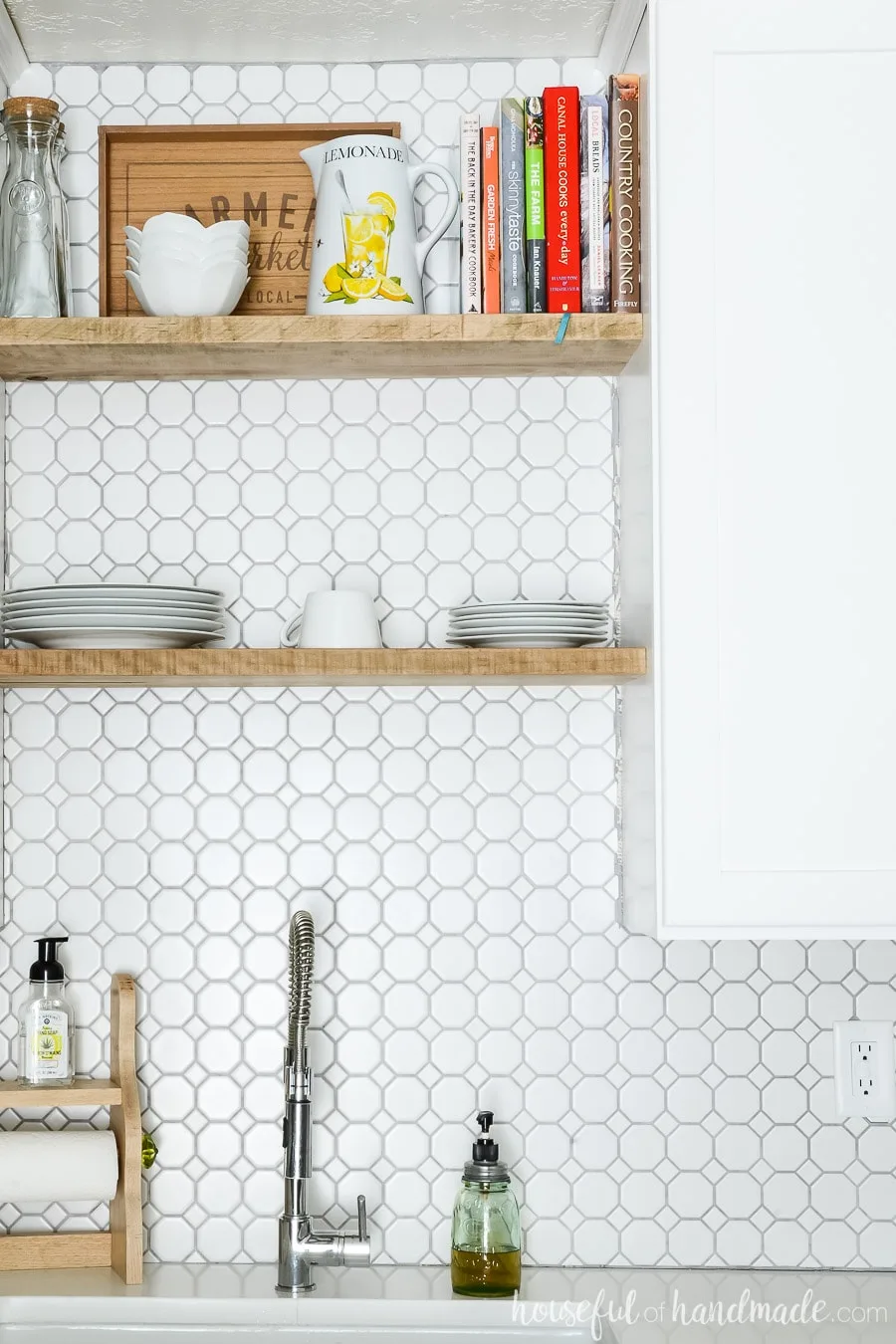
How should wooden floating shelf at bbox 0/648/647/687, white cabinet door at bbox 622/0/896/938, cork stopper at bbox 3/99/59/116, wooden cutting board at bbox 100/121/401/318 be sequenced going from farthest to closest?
wooden cutting board at bbox 100/121/401/318
cork stopper at bbox 3/99/59/116
wooden floating shelf at bbox 0/648/647/687
white cabinet door at bbox 622/0/896/938

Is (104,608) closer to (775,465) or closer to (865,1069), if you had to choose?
(775,465)

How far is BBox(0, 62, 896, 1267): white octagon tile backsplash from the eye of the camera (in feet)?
5.41

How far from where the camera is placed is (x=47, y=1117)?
164 cm

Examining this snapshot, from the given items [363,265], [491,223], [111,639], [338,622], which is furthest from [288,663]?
[491,223]

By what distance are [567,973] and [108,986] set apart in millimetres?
602

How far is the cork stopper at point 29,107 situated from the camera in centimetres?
157

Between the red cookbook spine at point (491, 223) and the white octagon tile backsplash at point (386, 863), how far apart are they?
0.55 ft

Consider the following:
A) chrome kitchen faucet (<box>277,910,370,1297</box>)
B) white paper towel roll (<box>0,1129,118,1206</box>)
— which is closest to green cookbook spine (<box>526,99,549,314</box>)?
chrome kitchen faucet (<box>277,910,370,1297</box>)

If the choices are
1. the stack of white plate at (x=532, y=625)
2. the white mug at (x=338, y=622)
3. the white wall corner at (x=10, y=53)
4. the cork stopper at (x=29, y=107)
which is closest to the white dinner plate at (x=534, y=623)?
the stack of white plate at (x=532, y=625)

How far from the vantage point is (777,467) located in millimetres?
1366

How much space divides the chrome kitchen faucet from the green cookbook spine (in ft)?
2.65

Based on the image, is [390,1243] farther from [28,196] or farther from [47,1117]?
[28,196]

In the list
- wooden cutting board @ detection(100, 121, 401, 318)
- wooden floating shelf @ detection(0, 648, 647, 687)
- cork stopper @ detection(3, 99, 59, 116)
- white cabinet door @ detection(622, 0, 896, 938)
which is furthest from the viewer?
wooden cutting board @ detection(100, 121, 401, 318)

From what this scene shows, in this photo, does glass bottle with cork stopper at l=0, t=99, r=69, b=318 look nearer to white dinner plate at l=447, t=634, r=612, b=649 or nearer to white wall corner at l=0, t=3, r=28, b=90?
white wall corner at l=0, t=3, r=28, b=90
